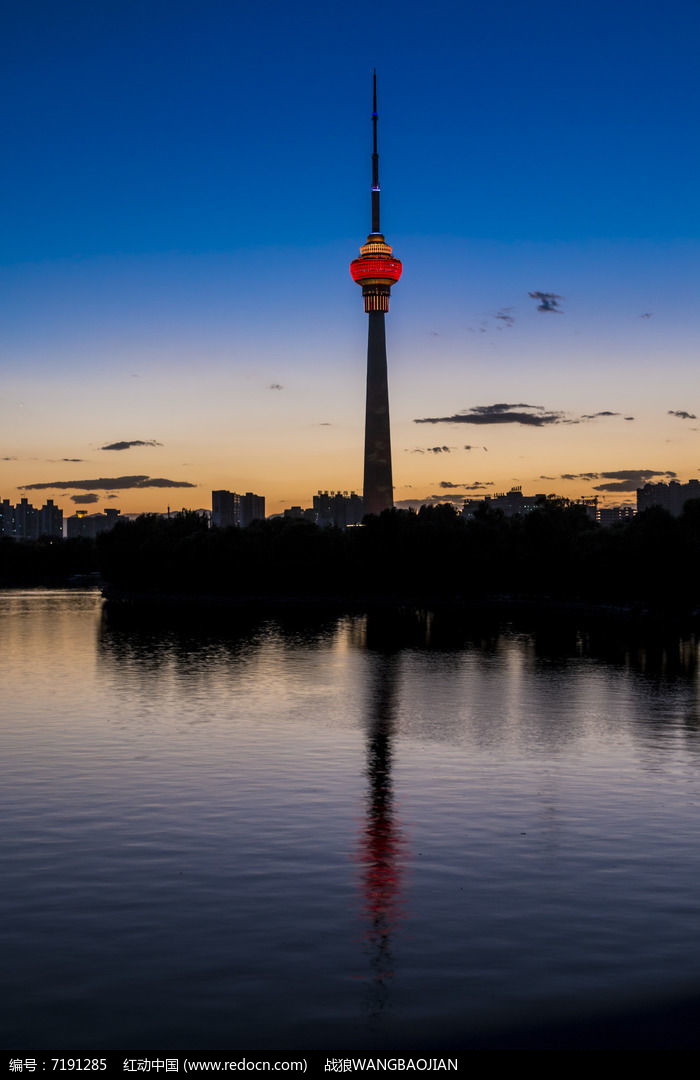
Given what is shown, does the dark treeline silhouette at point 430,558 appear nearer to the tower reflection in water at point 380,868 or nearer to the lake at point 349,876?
the lake at point 349,876

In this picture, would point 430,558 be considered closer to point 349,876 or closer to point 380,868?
point 380,868

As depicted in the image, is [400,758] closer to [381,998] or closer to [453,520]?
[381,998]

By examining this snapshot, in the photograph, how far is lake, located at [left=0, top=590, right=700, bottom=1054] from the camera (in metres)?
12.4

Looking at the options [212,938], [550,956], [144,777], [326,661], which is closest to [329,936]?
[212,938]

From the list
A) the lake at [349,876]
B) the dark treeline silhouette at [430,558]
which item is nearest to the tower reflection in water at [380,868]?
the lake at [349,876]

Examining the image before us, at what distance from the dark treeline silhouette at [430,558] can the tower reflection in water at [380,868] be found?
7469 centimetres

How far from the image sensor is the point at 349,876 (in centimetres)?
1812

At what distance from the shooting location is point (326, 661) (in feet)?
204

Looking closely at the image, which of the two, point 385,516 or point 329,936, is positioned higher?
point 385,516

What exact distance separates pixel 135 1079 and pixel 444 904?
22.3ft

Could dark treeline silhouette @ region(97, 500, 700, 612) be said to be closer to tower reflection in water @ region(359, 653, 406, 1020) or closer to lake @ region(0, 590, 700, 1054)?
lake @ region(0, 590, 700, 1054)

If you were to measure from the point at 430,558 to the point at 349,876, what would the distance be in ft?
372

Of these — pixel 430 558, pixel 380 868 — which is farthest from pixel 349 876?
pixel 430 558

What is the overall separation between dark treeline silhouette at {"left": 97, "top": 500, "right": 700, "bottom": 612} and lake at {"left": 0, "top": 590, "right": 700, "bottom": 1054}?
63.9m
